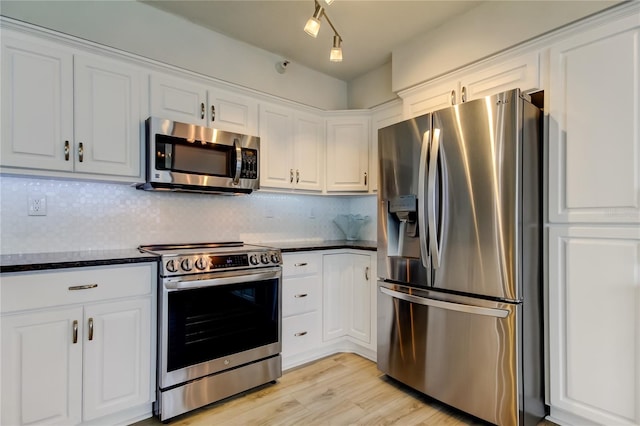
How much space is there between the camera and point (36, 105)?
185 cm

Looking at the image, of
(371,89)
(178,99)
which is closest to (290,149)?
(178,99)

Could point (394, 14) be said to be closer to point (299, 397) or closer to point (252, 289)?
point (252, 289)

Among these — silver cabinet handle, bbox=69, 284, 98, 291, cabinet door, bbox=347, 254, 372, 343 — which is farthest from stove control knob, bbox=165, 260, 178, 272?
cabinet door, bbox=347, 254, 372, 343

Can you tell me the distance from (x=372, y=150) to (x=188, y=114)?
65.8 inches

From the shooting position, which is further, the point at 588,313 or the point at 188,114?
the point at 188,114

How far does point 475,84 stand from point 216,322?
7.87 feet

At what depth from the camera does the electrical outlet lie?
2.05m

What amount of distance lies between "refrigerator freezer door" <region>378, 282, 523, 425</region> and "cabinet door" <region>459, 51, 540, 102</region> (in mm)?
1361

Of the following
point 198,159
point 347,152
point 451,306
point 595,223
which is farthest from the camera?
point 347,152

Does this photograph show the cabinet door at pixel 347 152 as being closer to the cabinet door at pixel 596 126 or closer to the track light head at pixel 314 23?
the track light head at pixel 314 23

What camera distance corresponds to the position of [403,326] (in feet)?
7.34

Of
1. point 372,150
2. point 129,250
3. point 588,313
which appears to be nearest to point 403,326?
point 588,313

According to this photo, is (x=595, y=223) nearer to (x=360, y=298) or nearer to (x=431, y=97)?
(x=431, y=97)

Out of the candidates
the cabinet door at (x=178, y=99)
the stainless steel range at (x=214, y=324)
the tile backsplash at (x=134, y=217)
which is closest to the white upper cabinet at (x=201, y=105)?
the cabinet door at (x=178, y=99)
